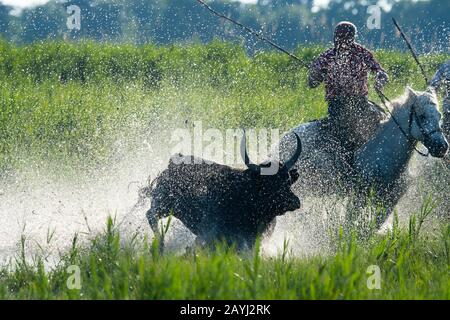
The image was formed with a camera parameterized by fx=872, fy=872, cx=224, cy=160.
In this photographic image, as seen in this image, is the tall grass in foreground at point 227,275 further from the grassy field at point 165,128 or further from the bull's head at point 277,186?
the bull's head at point 277,186

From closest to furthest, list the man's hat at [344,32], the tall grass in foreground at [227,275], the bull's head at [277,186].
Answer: the tall grass in foreground at [227,275], the bull's head at [277,186], the man's hat at [344,32]

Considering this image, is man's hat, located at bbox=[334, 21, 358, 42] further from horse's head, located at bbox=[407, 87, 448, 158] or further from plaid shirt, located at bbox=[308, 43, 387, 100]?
horse's head, located at bbox=[407, 87, 448, 158]

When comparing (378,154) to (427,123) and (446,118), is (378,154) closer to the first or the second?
(427,123)

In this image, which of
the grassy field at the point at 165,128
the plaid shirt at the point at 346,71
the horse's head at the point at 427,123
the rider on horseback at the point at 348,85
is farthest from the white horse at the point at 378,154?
the grassy field at the point at 165,128

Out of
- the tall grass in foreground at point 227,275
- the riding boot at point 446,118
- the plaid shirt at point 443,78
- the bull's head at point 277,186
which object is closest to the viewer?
the tall grass in foreground at point 227,275

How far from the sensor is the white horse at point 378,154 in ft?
25.8

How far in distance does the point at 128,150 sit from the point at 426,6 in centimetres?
4386

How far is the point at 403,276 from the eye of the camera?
5.93 m

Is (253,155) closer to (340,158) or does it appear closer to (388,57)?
(340,158)

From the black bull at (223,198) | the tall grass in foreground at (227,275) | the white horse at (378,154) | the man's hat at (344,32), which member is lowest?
the tall grass in foreground at (227,275)

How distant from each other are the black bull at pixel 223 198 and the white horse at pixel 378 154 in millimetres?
1072

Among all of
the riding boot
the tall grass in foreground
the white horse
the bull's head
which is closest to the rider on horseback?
the white horse

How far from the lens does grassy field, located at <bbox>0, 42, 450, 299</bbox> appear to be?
5.01m
